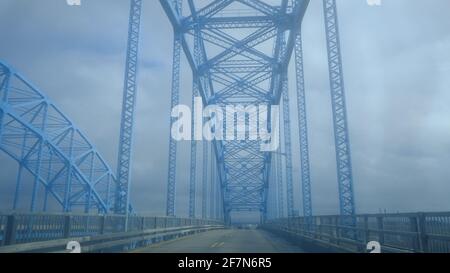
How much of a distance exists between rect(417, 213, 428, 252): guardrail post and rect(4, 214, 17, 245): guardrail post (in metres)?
7.28

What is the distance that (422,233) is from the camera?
6.21 meters

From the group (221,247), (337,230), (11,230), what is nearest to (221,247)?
(221,247)

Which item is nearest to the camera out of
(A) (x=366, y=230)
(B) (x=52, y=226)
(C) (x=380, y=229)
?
(C) (x=380, y=229)

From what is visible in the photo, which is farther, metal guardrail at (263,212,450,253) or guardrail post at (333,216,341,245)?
guardrail post at (333,216,341,245)

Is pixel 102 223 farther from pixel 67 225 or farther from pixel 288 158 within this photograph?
pixel 288 158

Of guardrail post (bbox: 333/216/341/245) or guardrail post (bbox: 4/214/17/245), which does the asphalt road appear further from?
guardrail post (bbox: 4/214/17/245)

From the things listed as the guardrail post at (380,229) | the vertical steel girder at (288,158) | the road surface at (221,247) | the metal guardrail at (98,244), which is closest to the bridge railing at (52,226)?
the metal guardrail at (98,244)

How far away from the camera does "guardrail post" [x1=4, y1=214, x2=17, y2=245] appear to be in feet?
21.1

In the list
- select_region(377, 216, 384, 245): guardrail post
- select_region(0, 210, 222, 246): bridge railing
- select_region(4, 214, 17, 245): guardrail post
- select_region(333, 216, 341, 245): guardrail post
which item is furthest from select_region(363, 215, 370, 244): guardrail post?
select_region(4, 214, 17, 245): guardrail post

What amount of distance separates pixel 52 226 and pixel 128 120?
34.3 ft
